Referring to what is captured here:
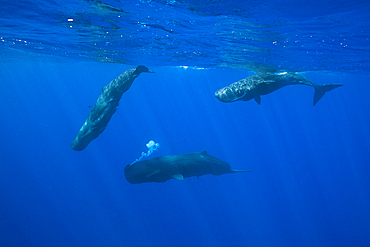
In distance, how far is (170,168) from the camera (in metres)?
9.76

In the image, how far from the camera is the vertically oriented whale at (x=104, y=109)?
29.8 feet

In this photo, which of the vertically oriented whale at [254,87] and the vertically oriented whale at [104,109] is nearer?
the vertically oriented whale at [254,87]

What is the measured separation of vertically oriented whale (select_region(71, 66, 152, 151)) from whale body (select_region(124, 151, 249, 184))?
2.07m

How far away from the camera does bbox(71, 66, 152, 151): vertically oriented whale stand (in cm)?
907

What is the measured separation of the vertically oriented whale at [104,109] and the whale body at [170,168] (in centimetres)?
207

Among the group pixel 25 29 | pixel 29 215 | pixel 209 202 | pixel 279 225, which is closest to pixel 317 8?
pixel 25 29

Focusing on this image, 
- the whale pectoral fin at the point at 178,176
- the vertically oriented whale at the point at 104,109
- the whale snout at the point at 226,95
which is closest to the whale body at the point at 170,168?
the whale pectoral fin at the point at 178,176

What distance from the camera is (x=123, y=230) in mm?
23750

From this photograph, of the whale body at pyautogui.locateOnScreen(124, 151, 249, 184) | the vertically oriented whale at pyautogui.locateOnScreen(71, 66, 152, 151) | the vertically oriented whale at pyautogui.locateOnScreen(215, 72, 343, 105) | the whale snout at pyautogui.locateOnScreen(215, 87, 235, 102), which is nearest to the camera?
the vertically oriented whale at pyautogui.locateOnScreen(215, 72, 343, 105)

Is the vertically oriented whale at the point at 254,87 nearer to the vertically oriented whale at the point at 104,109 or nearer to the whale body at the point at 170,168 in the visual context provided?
the vertically oriented whale at the point at 104,109

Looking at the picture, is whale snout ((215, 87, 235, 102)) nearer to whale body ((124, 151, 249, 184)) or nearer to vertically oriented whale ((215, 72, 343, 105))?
vertically oriented whale ((215, 72, 343, 105))

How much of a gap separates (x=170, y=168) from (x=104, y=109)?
12.2 feet

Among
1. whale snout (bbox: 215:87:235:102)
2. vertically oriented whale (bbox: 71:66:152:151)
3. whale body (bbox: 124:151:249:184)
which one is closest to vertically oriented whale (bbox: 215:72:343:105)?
whale snout (bbox: 215:87:235:102)

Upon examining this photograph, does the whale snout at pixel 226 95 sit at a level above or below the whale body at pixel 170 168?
above
